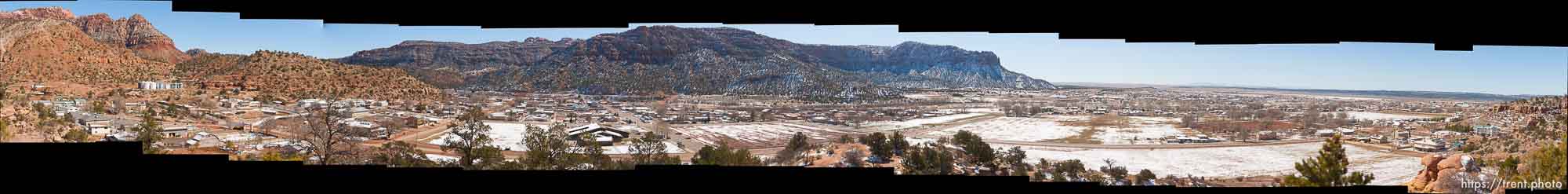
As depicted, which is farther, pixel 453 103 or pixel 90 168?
pixel 453 103

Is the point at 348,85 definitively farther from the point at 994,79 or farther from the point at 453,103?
the point at 994,79

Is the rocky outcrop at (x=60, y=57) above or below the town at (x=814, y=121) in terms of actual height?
above

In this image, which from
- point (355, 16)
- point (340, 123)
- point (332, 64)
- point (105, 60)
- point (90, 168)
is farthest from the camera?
point (332, 64)

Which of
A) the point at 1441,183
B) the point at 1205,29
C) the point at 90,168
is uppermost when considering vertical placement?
the point at 1205,29

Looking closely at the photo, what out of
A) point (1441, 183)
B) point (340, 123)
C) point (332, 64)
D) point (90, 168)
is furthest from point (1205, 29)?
point (332, 64)

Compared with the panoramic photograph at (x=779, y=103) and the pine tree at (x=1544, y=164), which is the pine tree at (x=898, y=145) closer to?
the panoramic photograph at (x=779, y=103)

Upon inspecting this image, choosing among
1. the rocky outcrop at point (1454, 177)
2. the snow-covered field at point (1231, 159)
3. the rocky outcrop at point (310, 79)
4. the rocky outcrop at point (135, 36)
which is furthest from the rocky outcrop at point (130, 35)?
the rocky outcrop at point (1454, 177)

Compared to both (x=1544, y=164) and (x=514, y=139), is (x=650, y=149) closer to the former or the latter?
(x=514, y=139)
